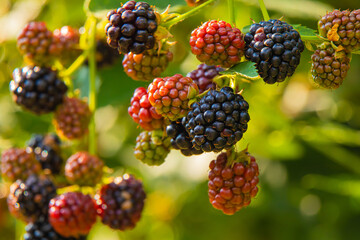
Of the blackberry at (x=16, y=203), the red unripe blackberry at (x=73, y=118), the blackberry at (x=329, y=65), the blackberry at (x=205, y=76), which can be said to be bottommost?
the blackberry at (x=16, y=203)

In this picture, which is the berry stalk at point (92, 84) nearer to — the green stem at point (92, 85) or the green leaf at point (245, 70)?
the green stem at point (92, 85)

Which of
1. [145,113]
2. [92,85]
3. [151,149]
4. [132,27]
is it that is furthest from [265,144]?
[132,27]

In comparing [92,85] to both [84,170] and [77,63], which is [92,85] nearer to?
[77,63]

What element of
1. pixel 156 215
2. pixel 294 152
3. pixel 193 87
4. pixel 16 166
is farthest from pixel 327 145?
pixel 16 166

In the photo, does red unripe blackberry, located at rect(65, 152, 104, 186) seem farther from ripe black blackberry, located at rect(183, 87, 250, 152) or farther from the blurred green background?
ripe black blackberry, located at rect(183, 87, 250, 152)

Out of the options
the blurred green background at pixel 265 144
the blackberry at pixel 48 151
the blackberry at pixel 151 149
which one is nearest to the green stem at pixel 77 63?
the blurred green background at pixel 265 144

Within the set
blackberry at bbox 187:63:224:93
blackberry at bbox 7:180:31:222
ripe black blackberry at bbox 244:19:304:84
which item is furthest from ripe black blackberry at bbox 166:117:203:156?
blackberry at bbox 7:180:31:222

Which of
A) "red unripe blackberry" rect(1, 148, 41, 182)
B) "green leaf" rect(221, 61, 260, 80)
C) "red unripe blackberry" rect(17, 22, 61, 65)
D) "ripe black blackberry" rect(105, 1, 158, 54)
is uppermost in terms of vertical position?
"ripe black blackberry" rect(105, 1, 158, 54)
